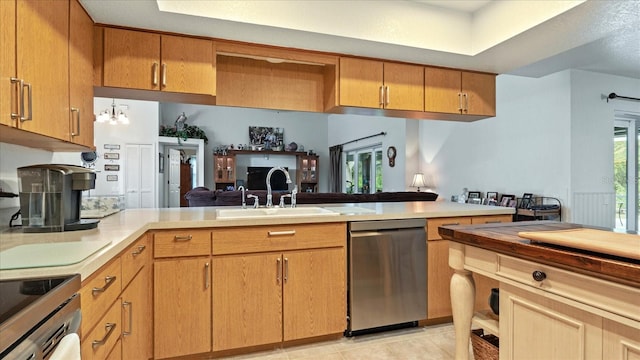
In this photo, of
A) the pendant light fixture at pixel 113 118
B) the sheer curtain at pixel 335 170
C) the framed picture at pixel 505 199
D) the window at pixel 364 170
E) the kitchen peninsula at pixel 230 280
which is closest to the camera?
the kitchen peninsula at pixel 230 280

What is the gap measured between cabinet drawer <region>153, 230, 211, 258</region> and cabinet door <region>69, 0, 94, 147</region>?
2.27 feet

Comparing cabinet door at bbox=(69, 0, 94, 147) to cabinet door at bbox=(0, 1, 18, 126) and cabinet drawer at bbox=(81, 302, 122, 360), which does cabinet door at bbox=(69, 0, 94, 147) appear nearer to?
cabinet door at bbox=(0, 1, 18, 126)

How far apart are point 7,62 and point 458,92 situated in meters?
2.91

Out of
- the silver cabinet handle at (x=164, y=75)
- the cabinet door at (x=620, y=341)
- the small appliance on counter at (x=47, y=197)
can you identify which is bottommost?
the cabinet door at (x=620, y=341)

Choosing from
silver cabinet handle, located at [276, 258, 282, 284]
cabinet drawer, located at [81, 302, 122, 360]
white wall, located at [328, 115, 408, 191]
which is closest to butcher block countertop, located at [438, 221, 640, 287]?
silver cabinet handle, located at [276, 258, 282, 284]

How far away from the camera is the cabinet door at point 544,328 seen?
3.57 ft

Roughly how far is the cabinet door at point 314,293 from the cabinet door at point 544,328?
106cm

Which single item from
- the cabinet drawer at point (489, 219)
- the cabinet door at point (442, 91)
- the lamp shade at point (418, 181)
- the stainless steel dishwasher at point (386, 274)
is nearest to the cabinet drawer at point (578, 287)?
the stainless steel dishwasher at point (386, 274)

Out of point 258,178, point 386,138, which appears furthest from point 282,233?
point 258,178

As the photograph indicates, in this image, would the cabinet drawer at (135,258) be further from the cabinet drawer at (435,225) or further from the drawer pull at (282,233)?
the cabinet drawer at (435,225)

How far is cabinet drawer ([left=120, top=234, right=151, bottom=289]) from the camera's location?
4.89 ft

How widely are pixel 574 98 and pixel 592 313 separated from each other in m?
4.08

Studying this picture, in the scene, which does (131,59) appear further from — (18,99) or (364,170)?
(364,170)

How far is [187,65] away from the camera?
7.16 feet
